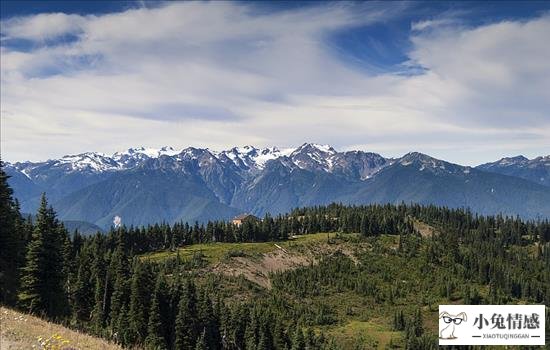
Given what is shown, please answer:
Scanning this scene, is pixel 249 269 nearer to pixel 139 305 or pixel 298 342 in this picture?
pixel 298 342

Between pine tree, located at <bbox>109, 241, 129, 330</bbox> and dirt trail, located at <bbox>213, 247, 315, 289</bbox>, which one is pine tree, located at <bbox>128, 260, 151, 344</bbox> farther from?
dirt trail, located at <bbox>213, 247, 315, 289</bbox>

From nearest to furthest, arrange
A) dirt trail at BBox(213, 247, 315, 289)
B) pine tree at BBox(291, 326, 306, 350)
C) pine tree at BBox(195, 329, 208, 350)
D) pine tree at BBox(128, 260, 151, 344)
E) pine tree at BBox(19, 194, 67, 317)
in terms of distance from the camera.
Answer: pine tree at BBox(19, 194, 67, 317) → pine tree at BBox(128, 260, 151, 344) → pine tree at BBox(195, 329, 208, 350) → pine tree at BBox(291, 326, 306, 350) → dirt trail at BBox(213, 247, 315, 289)

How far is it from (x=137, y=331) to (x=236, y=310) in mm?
28919

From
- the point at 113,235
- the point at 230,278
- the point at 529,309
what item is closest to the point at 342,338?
the point at 230,278

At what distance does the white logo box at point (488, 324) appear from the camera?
28422 millimetres

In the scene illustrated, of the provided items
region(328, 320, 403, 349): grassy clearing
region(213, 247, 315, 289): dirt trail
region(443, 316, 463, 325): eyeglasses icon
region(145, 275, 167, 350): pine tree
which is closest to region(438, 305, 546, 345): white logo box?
region(443, 316, 463, 325): eyeglasses icon

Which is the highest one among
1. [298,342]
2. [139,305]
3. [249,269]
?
[139,305]

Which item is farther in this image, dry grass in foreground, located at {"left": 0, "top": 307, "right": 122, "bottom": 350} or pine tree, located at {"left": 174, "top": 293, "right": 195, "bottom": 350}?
pine tree, located at {"left": 174, "top": 293, "right": 195, "bottom": 350}

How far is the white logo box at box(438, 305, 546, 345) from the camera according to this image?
28.4m

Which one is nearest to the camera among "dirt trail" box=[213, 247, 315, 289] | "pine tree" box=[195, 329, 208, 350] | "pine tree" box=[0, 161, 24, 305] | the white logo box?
the white logo box

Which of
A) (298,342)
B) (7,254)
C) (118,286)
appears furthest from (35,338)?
(298,342)

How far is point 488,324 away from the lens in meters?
28.6

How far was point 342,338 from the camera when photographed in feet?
463

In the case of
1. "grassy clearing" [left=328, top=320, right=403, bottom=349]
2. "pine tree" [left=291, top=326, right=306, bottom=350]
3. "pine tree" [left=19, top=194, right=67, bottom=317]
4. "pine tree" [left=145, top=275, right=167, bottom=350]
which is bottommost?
"grassy clearing" [left=328, top=320, right=403, bottom=349]
